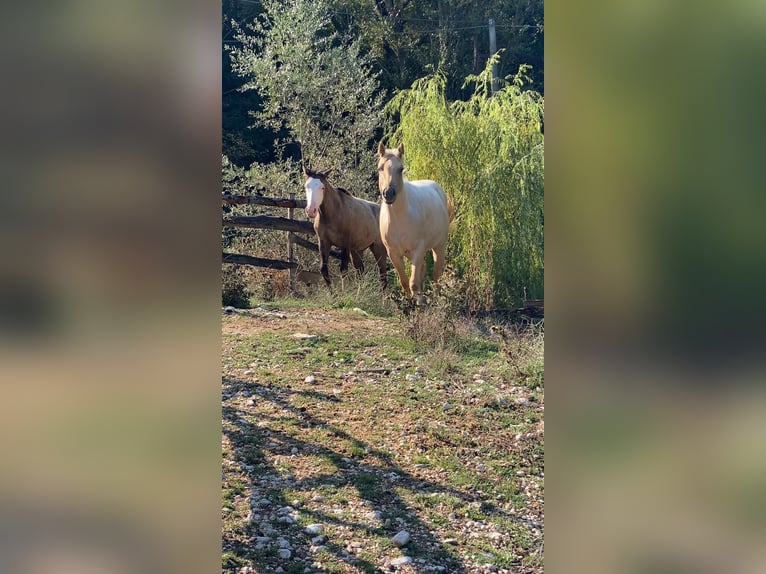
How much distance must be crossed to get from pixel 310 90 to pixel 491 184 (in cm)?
631

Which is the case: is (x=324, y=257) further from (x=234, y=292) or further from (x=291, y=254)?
(x=234, y=292)

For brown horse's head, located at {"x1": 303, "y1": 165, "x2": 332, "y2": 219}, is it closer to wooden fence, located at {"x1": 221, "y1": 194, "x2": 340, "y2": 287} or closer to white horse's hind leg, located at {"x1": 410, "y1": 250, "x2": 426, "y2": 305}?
wooden fence, located at {"x1": 221, "y1": 194, "x2": 340, "y2": 287}

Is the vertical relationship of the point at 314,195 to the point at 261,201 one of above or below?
above

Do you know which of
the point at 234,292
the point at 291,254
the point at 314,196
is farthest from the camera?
the point at 291,254

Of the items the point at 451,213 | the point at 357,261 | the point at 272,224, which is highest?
the point at 451,213

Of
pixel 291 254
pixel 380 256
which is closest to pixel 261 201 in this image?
pixel 291 254

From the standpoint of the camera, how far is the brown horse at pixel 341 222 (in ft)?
28.1

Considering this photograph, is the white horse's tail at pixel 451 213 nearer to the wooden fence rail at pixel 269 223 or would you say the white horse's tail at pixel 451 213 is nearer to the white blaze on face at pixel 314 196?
the white blaze on face at pixel 314 196

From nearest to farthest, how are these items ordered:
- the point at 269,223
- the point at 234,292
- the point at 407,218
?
the point at 407,218 → the point at 234,292 → the point at 269,223

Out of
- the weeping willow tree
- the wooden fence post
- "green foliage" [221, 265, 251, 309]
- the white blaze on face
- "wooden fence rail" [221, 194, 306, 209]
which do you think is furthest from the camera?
the wooden fence post

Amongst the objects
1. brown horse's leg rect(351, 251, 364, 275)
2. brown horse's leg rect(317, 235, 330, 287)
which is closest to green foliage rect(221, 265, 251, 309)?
brown horse's leg rect(317, 235, 330, 287)

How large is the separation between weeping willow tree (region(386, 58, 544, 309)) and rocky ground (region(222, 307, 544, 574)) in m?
2.17

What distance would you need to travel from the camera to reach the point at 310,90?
14.0 m

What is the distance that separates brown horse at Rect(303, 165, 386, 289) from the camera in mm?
8562
